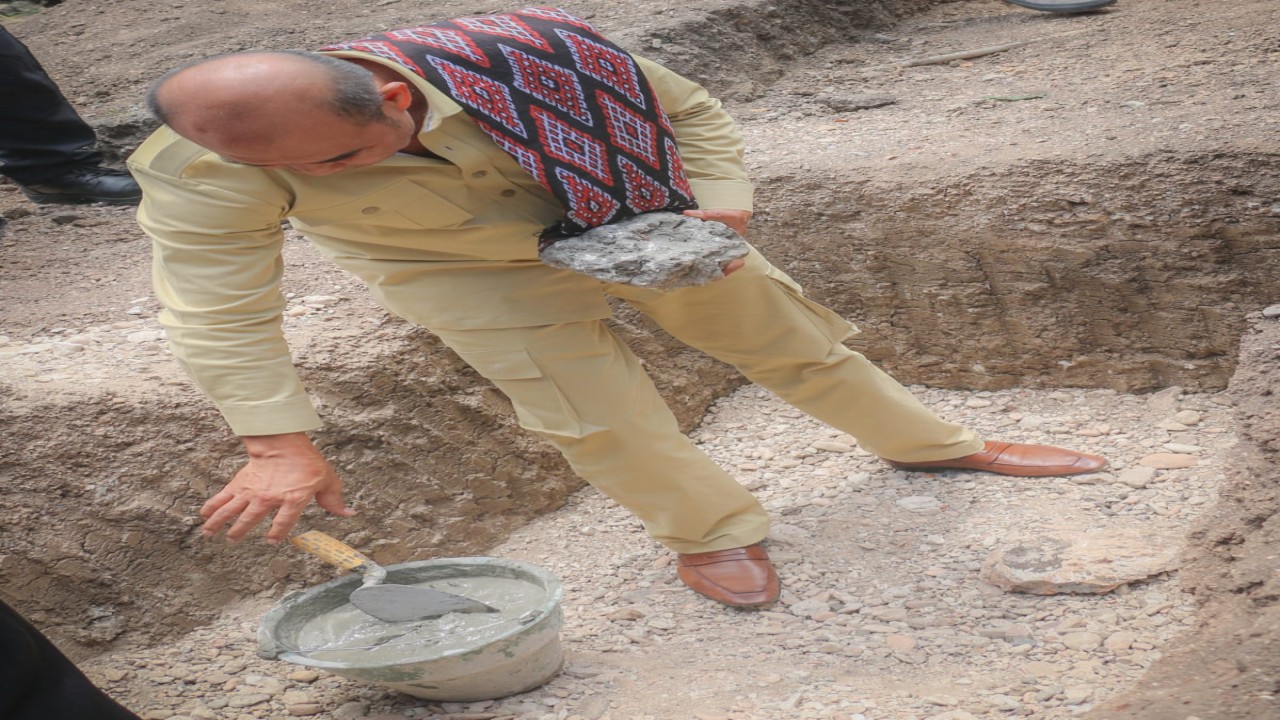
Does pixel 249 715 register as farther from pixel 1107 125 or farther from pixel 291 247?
pixel 1107 125

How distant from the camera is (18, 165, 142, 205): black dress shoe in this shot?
3529mm

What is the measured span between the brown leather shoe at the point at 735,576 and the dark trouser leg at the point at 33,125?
94.9 inches

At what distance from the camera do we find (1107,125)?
339cm

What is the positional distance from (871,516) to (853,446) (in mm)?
421

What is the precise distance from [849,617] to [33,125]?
9.24 feet

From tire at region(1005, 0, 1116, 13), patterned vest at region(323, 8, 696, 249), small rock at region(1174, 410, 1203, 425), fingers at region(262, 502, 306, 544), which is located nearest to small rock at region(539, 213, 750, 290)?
→ patterned vest at region(323, 8, 696, 249)

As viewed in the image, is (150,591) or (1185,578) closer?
(1185,578)

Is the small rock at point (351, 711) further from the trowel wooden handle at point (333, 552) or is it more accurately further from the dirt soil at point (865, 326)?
the dirt soil at point (865, 326)

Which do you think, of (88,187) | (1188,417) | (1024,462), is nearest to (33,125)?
(88,187)

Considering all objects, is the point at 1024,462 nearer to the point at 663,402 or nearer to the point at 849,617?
the point at 849,617

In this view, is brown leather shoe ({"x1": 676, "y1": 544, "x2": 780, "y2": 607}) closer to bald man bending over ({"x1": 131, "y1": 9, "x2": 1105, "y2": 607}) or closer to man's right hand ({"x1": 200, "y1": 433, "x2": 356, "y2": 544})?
bald man bending over ({"x1": 131, "y1": 9, "x2": 1105, "y2": 607})

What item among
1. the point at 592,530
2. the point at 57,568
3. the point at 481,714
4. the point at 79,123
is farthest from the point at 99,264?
the point at 481,714

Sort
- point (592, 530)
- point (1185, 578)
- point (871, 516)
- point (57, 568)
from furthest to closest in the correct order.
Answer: point (592, 530) < point (871, 516) < point (57, 568) < point (1185, 578)

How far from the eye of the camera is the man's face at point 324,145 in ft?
5.25
